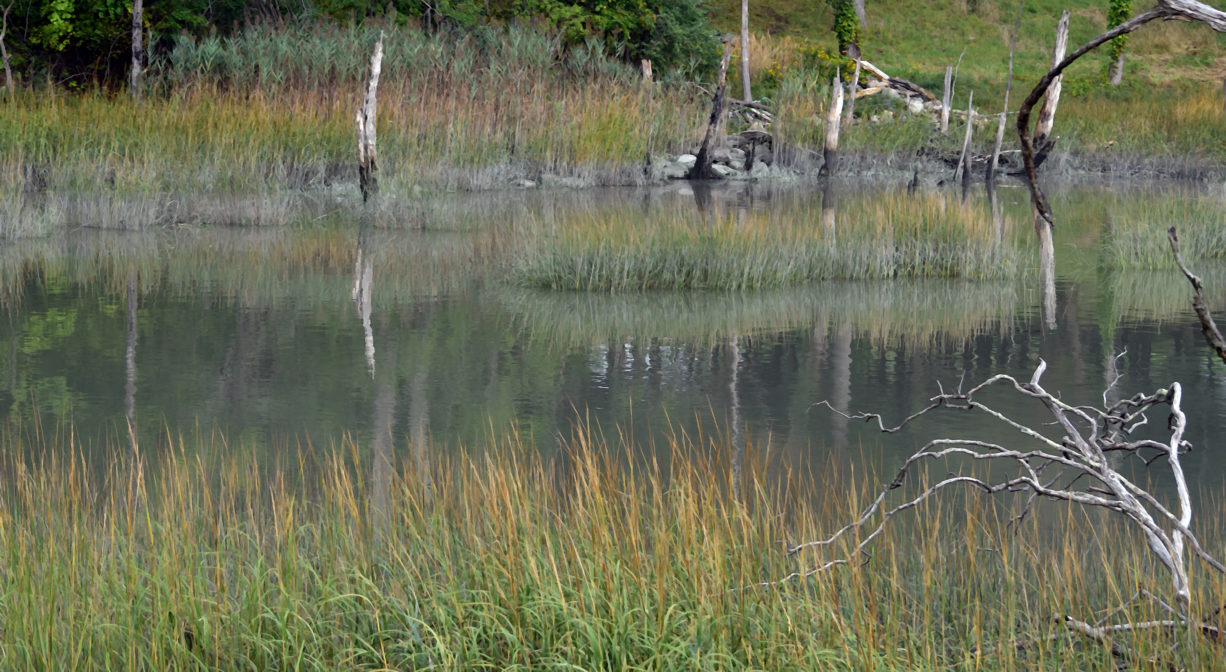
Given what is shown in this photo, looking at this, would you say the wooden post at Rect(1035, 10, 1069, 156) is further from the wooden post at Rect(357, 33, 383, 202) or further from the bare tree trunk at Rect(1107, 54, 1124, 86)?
the bare tree trunk at Rect(1107, 54, 1124, 86)

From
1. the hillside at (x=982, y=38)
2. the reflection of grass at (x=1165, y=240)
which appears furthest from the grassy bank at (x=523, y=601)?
the hillside at (x=982, y=38)

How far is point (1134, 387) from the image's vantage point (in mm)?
7832

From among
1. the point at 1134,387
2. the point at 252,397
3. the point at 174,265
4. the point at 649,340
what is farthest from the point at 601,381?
the point at 174,265

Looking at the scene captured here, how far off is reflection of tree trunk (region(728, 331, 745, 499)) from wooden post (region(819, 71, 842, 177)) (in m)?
16.0

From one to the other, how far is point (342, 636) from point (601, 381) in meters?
4.48

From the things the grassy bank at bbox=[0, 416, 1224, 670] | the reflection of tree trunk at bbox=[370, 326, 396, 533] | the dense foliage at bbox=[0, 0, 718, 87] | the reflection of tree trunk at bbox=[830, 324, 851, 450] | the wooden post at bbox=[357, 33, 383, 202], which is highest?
the dense foliage at bbox=[0, 0, 718, 87]

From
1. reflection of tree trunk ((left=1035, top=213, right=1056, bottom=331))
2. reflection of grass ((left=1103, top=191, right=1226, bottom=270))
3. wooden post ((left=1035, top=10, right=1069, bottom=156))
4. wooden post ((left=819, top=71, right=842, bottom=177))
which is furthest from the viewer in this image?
wooden post ((left=819, top=71, right=842, bottom=177))

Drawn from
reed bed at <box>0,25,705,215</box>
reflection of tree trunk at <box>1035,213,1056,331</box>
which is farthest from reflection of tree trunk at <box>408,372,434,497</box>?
reed bed at <box>0,25,705,215</box>

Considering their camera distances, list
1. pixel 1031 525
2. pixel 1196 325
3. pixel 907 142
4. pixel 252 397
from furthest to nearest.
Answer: pixel 907 142 < pixel 1196 325 < pixel 252 397 < pixel 1031 525

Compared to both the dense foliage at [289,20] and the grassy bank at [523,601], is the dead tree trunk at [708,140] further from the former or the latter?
the grassy bank at [523,601]

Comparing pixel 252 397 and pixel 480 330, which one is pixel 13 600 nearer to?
pixel 252 397

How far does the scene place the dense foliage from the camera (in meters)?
24.2

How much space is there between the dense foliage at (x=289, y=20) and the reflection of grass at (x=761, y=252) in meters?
13.4

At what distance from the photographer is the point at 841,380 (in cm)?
799
